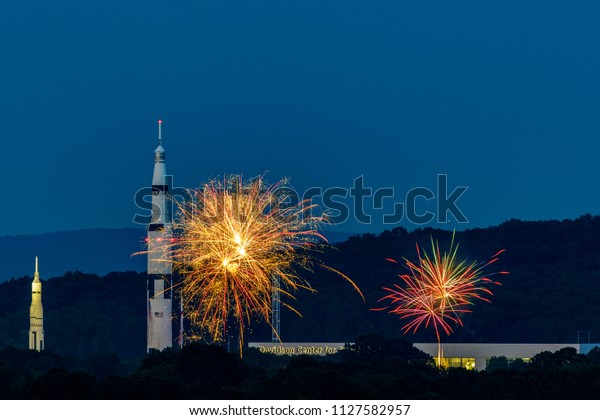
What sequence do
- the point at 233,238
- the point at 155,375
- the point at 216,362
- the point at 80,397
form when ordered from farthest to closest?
the point at 216,362, the point at 155,375, the point at 233,238, the point at 80,397

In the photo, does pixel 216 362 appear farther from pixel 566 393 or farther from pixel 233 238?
pixel 566 393

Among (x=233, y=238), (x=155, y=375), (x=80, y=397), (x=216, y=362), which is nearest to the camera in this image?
(x=80, y=397)

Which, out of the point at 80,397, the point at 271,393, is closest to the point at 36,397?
the point at 80,397
